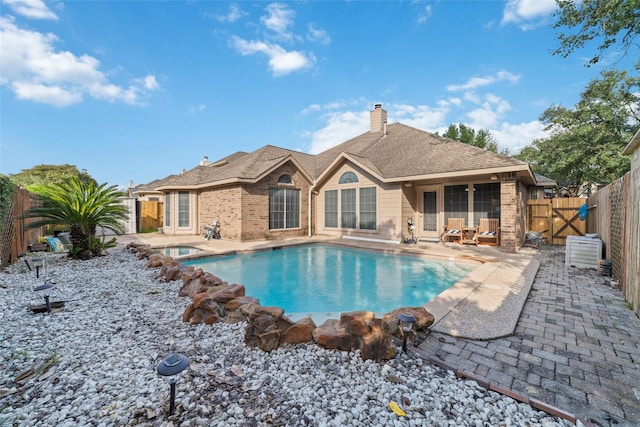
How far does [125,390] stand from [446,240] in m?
11.2

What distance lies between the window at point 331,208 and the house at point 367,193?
0.05 m

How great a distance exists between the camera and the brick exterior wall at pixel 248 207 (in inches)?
477

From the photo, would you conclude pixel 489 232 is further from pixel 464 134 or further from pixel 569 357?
pixel 464 134

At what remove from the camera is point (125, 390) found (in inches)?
85.4

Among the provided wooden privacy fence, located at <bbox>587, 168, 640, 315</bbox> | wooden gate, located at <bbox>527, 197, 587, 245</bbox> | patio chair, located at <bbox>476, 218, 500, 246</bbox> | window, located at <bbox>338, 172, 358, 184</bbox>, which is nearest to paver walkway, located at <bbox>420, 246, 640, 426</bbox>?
wooden privacy fence, located at <bbox>587, 168, 640, 315</bbox>

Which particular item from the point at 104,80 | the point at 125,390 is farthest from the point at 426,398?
the point at 104,80

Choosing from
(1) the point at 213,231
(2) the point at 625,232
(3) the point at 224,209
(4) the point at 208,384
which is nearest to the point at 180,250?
(1) the point at 213,231

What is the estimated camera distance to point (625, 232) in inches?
187

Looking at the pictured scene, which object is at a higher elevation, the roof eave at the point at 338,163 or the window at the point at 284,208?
the roof eave at the point at 338,163

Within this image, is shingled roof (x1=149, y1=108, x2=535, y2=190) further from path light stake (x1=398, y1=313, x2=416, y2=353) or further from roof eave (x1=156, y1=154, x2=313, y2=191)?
path light stake (x1=398, y1=313, x2=416, y2=353)

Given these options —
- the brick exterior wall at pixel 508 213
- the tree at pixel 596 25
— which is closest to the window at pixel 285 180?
the brick exterior wall at pixel 508 213

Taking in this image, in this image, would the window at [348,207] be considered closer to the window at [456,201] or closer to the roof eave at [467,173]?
the roof eave at [467,173]

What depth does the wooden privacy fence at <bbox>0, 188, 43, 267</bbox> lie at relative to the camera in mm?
6223

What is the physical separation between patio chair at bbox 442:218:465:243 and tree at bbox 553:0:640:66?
5.99 m
